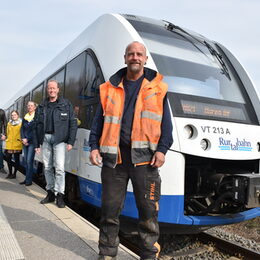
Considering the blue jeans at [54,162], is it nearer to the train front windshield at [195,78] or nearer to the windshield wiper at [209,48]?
the train front windshield at [195,78]

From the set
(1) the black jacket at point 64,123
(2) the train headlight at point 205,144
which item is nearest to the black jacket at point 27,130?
(1) the black jacket at point 64,123

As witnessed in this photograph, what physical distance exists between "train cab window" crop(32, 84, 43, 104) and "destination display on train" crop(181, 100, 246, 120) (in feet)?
14.6

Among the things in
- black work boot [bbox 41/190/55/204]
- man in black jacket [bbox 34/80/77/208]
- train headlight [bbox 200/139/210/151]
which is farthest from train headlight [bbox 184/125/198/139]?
black work boot [bbox 41/190/55/204]

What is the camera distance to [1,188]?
18.9 feet

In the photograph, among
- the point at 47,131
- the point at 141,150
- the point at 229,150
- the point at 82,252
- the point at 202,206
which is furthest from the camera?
the point at 47,131

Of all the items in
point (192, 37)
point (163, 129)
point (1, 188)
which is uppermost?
point (192, 37)

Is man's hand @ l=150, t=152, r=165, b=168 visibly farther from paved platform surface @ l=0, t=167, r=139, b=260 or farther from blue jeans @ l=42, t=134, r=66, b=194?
blue jeans @ l=42, t=134, r=66, b=194

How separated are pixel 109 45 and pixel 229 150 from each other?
6.33 feet

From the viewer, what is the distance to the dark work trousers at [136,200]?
245 centimetres

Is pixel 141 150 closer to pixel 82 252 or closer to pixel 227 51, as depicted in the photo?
pixel 82 252

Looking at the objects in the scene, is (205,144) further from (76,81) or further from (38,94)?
(38,94)

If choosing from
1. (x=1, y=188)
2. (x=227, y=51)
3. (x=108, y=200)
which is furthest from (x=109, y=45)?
(x=1, y=188)

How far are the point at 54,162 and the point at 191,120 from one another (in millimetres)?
2090

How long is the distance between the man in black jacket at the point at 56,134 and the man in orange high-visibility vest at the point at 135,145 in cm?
188
